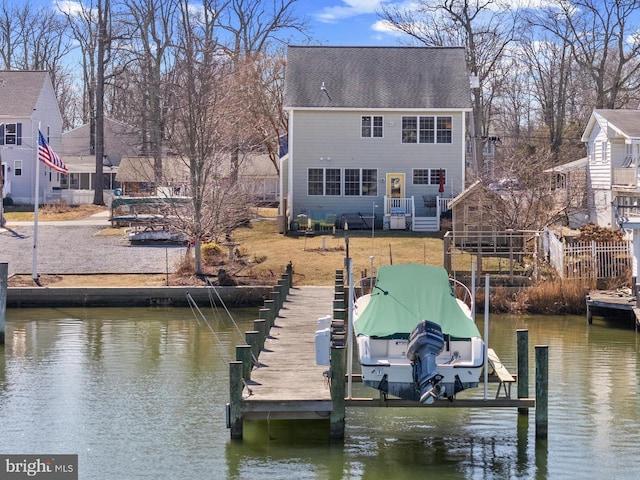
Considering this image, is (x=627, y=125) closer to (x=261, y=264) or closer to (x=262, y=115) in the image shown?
(x=261, y=264)

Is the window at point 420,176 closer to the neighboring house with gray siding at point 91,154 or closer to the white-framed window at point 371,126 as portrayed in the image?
the white-framed window at point 371,126

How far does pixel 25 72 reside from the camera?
6234 cm

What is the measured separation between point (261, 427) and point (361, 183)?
28.8 metres

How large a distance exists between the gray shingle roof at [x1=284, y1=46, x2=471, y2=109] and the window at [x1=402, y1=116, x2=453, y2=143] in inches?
27.3

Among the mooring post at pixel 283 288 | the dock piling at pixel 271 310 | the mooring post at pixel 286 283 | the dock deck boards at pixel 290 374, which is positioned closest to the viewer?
the dock deck boards at pixel 290 374

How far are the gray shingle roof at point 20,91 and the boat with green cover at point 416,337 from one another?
43.9 meters

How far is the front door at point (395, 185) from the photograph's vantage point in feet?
150

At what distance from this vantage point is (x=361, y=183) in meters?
45.8

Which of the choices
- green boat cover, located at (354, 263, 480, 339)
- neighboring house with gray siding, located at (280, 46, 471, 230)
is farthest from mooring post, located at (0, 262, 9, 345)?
neighboring house with gray siding, located at (280, 46, 471, 230)

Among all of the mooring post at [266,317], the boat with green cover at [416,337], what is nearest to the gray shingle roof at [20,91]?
the mooring post at [266,317]

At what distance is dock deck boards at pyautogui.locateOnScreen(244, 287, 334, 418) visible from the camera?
628 inches

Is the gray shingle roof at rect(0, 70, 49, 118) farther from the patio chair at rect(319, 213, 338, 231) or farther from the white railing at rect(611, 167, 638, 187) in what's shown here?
the white railing at rect(611, 167, 638, 187)

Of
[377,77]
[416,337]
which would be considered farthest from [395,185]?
[416,337]

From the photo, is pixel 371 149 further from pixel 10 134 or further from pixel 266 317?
pixel 266 317
